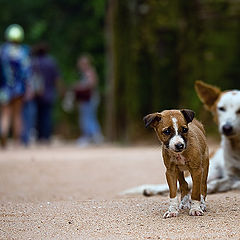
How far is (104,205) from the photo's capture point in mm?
5828

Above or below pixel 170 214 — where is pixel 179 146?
above

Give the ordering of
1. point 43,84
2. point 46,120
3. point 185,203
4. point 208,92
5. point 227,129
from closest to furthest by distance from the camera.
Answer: point 185,203
point 227,129
point 208,92
point 43,84
point 46,120

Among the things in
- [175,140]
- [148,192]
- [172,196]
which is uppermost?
[175,140]

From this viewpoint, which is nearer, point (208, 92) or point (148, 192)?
point (148, 192)

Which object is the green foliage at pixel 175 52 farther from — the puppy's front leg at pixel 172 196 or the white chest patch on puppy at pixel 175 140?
the white chest patch on puppy at pixel 175 140

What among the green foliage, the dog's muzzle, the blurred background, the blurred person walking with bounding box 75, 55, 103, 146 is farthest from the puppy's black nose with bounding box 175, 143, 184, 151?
the blurred person walking with bounding box 75, 55, 103, 146

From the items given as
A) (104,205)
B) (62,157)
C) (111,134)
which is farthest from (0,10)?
(104,205)

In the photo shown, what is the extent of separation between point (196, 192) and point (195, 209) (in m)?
0.13

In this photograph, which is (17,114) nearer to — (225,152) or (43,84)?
(43,84)

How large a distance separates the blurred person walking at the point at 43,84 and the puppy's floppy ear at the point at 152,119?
35.6 feet

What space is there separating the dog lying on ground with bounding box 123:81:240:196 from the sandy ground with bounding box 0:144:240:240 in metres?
0.30

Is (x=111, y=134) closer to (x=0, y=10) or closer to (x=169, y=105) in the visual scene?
(x=169, y=105)

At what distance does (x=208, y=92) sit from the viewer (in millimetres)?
7750

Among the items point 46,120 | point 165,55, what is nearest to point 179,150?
point 165,55
